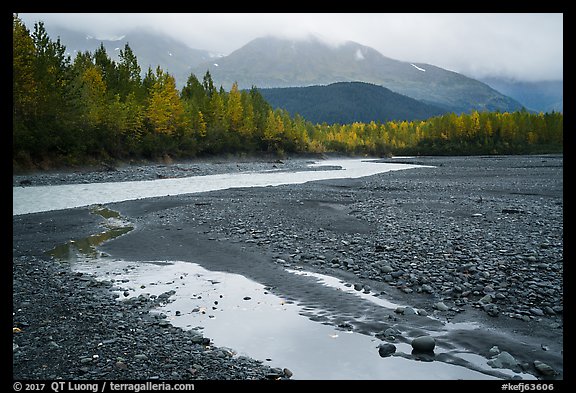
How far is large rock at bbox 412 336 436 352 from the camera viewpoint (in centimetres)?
718

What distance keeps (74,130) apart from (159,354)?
171 feet

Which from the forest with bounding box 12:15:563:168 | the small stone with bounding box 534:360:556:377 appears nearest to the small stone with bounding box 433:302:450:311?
the small stone with bounding box 534:360:556:377

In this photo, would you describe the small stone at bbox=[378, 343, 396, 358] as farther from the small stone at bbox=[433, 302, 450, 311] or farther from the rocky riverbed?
the small stone at bbox=[433, 302, 450, 311]

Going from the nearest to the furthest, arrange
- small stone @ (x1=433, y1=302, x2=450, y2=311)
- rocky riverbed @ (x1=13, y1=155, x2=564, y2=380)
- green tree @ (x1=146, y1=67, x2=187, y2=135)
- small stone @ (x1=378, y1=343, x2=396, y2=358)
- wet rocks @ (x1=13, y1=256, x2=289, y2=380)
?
1. wet rocks @ (x1=13, y1=256, x2=289, y2=380)
2. rocky riverbed @ (x1=13, y1=155, x2=564, y2=380)
3. small stone @ (x1=378, y1=343, x2=396, y2=358)
4. small stone @ (x1=433, y1=302, x2=450, y2=311)
5. green tree @ (x1=146, y1=67, x2=187, y2=135)

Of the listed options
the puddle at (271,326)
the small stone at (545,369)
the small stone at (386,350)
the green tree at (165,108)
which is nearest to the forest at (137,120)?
the green tree at (165,108)

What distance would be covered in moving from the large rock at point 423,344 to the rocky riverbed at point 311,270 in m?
0.33

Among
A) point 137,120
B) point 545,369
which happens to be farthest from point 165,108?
point 545,369

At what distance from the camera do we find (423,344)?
283 inches

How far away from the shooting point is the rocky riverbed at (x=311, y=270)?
6.86 metres

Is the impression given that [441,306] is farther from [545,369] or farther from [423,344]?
[545,369]

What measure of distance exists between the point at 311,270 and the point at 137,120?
65.9m

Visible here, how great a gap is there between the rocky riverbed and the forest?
29.7 ft

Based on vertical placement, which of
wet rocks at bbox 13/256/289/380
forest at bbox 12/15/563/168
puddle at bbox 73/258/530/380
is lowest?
puddle at bbox 73/258/530/380
